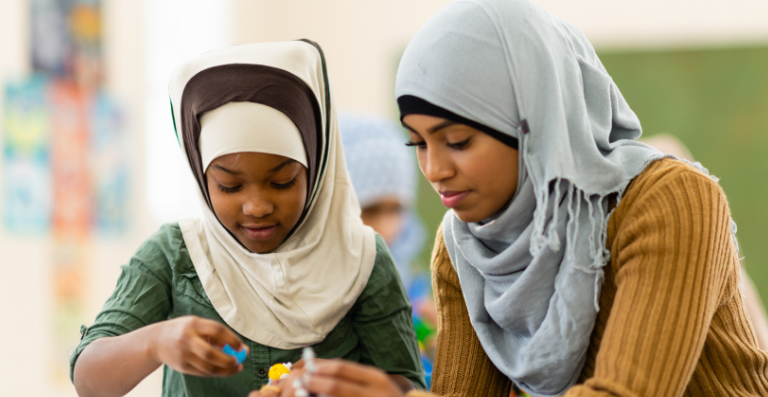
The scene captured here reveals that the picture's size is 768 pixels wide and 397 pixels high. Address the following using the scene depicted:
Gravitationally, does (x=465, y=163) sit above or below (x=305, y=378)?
above

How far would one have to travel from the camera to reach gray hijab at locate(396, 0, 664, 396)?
48.0 inches

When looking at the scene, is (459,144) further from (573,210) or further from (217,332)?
(217,332)

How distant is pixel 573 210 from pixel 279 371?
24.1 inches

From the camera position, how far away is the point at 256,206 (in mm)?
1315

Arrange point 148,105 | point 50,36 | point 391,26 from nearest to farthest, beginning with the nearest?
point 50,36 → point 148,105 → point 391,26

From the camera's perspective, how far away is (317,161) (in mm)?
1477

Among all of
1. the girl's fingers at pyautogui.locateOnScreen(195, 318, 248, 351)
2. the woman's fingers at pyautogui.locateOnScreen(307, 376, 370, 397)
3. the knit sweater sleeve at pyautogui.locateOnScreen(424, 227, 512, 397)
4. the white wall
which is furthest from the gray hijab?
the white wall

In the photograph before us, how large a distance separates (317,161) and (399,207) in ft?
3.97

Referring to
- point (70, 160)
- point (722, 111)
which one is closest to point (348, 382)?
point (70, 160)

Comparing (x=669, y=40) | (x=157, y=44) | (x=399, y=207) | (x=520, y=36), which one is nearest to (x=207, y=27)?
(x=157, y=44)

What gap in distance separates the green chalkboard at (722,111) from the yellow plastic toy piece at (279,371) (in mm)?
3929

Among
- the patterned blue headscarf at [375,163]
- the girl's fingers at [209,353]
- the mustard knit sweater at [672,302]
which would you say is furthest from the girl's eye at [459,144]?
the patterned blue headscarf at [375,163]

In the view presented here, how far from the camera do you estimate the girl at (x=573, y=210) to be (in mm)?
1149

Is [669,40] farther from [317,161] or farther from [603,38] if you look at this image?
[317,161]
